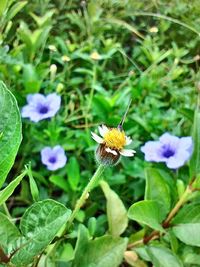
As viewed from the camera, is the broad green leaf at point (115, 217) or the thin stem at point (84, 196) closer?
the thin stem at point (84, 196)

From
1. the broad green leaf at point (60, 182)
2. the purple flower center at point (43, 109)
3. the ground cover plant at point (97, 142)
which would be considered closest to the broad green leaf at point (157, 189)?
the ground cover plant at point (97, 142)

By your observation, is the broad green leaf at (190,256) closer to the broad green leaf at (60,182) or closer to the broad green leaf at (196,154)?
the broad green leaf at (196,154)

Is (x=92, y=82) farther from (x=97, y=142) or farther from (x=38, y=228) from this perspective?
(x=38, y=228)

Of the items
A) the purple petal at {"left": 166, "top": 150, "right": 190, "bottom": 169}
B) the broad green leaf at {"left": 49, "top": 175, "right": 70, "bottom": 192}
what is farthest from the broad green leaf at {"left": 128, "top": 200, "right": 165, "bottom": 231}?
the broad green leaf at {"left": 49, "top": 175, "right": 70, "bottom": 192}

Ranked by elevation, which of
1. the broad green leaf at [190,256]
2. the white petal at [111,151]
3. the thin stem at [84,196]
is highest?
the white petal at [111,151]

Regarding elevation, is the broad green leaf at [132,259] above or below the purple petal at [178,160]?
below

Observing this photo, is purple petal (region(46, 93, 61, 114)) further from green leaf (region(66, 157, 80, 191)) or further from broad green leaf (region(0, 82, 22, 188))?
broad green leaf (region(0, 82, 22, 188))
